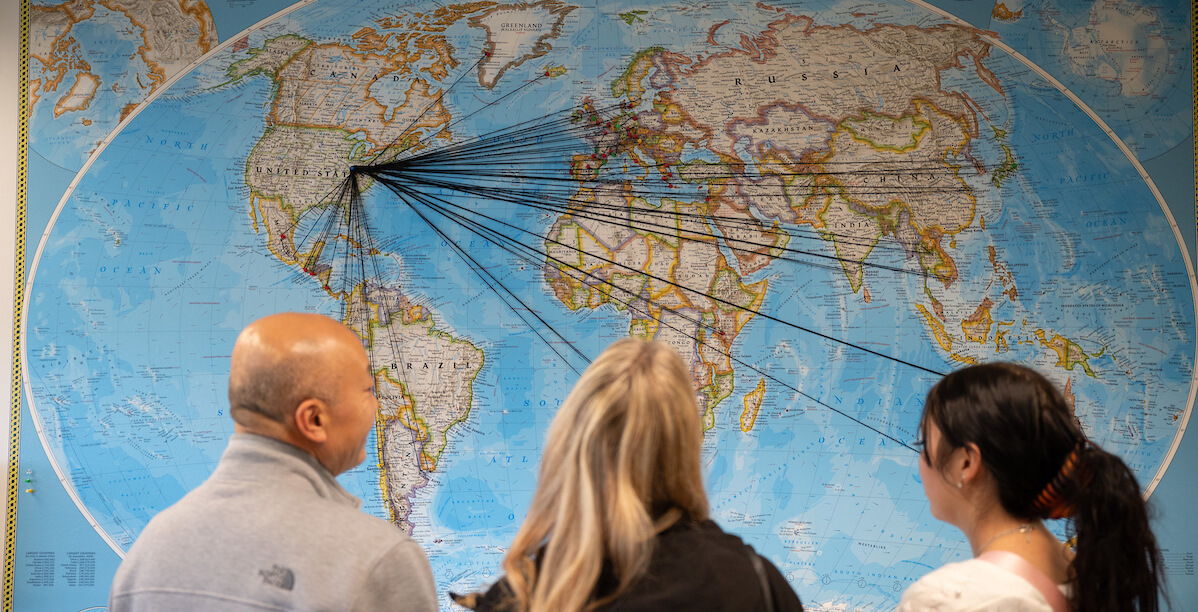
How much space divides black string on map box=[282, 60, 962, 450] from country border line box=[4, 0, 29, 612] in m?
0.88

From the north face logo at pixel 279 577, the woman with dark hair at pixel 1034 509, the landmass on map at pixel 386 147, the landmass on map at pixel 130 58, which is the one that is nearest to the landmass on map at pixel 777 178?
the landmass on map at pixel 386 147

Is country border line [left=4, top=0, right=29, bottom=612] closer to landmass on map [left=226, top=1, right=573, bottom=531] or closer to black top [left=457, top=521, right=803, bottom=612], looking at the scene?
landmass on map [left=226, top=1, right=573, bottom=531]

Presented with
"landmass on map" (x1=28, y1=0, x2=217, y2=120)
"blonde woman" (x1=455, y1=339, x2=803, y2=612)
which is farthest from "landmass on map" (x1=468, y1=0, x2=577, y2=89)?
"blonde woman" (x1=455, y1=339, x2=803, y2=612)

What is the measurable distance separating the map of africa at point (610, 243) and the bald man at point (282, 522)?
1193 mm

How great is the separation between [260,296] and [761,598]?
1.99 meters

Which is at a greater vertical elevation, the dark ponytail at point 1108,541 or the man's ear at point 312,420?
the man's ear at point 312,420

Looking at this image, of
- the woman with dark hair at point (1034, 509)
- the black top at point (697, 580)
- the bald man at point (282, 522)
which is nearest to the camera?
the black top at point (697, 580)

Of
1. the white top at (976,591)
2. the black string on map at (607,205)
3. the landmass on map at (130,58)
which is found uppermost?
the landmass on map at (130,58)

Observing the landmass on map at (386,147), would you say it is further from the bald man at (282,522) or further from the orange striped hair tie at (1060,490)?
the orange striped hair tie at (1060,490)

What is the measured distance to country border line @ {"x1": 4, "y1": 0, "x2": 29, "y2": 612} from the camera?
8.13ft

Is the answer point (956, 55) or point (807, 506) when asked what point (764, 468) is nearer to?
point (807, 506)

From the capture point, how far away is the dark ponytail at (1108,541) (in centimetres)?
126

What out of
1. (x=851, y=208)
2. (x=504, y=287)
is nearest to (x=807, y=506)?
(x=851, y=208)

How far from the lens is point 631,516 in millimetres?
1065
